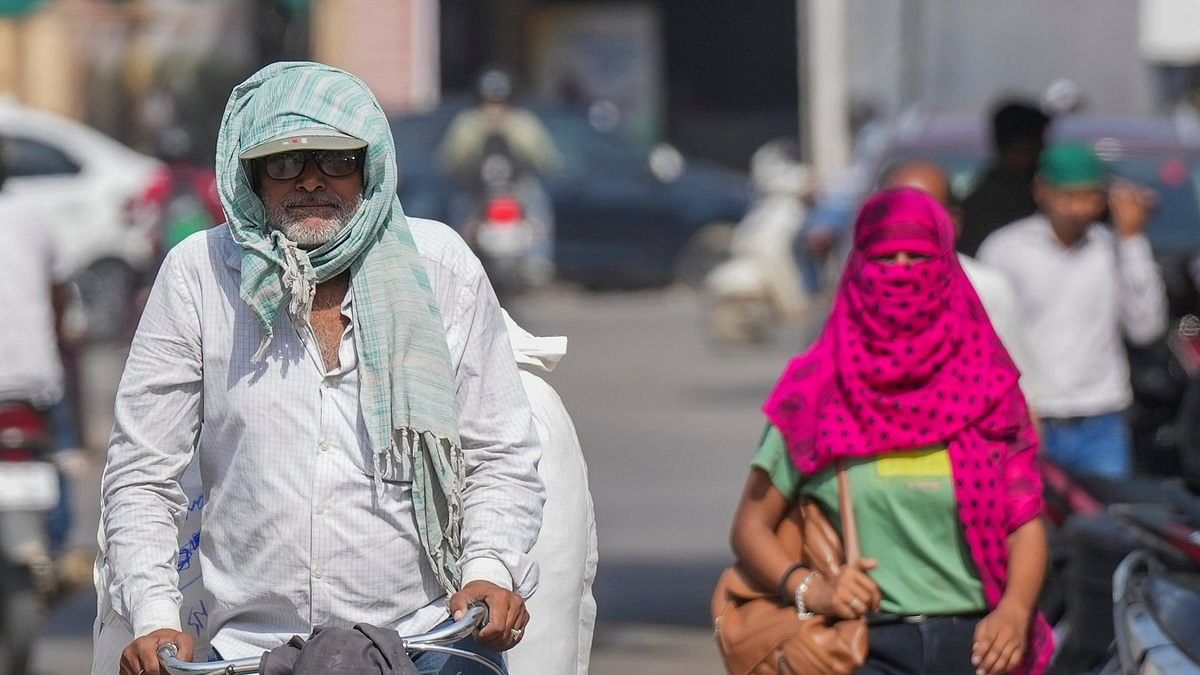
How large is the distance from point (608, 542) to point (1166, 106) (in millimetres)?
4765

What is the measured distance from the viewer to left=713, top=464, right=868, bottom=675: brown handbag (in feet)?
15.6

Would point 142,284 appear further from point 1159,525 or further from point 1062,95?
point 1159,525

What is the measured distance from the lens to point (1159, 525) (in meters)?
5.10

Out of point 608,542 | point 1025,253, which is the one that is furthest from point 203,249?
point 608,542

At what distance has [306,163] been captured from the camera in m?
3.77

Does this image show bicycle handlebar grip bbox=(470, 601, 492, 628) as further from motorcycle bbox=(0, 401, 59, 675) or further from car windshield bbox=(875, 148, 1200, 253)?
car windshield bbox=(875, 148, 1200, 253)

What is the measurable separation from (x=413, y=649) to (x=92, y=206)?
15.9m

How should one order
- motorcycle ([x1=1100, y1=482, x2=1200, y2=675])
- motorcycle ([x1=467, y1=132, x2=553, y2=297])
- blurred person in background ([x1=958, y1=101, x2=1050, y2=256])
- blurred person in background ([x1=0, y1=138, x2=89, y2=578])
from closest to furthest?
1. motorcycle ([x1=1100, y1=482, x2=1200, y2=675])
2. blurred person in background ([x1=0, y1=138, x2=89, y2=578])
3. blurred person in background ([x1=958, y1=101, x2=1050, y2=256])
4. motorcycle ([x1=467, y1=132, x2=553, y2=297])

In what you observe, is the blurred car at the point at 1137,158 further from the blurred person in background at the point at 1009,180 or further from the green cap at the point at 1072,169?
the green cap at the point at 1072,169

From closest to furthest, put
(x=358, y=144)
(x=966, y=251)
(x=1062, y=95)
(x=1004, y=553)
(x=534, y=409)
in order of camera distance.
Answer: (x=358, y=144), (x=534, y=409), (x=1004, y=553), (x=966, y=251), (x=1062, y=95)

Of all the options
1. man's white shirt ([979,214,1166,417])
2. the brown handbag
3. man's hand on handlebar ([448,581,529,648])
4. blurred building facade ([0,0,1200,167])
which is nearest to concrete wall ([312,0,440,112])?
blurred building facade ([0,0,1200,167])

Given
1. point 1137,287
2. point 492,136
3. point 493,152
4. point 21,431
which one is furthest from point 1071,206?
point 492,136

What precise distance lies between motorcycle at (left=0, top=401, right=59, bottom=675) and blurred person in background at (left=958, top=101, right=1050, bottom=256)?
3.16 metres

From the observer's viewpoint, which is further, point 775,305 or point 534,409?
point 775,305
